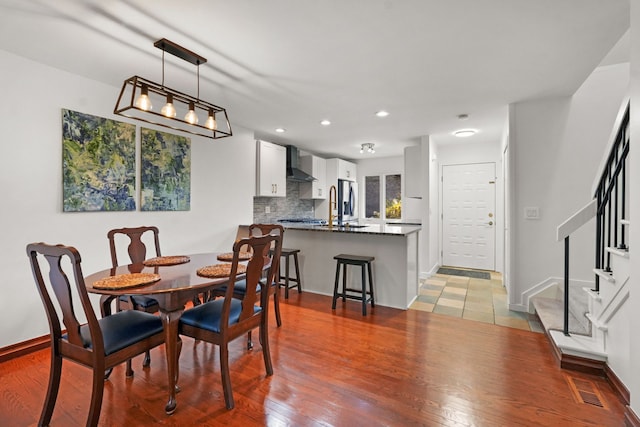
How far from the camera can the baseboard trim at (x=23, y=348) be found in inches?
93.3

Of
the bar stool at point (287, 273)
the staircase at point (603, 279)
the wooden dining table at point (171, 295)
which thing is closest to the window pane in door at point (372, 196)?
the bar stool at point (287, 273)

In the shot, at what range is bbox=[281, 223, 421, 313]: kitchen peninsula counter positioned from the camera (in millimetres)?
3580

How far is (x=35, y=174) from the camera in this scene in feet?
8.33

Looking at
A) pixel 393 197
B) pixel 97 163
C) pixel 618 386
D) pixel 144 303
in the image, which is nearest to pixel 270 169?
pixel 97 163

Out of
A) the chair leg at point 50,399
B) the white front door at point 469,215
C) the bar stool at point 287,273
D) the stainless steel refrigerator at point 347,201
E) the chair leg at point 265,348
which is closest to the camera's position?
the chair leg at point 50,399

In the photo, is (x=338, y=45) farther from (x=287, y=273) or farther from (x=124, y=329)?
(x=287, y=273)

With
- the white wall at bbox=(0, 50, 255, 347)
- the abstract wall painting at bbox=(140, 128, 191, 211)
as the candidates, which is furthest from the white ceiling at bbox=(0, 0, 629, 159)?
the abstract wall painting at bbox=(140, 128, 191, 211)

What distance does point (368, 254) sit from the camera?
379cm

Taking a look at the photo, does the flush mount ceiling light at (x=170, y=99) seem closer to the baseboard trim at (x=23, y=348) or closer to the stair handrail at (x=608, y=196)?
the baseboard trim at (x=23, y=348)

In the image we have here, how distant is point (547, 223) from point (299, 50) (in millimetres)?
3179

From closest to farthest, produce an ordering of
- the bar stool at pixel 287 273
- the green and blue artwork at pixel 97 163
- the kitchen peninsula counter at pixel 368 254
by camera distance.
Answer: the green and blue artwork at pixel 97 163, the kitchen peninsula counter at pixel 368 254, the bar stool at pixel 287 273

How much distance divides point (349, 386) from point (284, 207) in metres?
4.18

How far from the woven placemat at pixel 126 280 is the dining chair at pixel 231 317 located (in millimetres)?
344

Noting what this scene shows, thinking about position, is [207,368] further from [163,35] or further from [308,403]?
[163,35]
